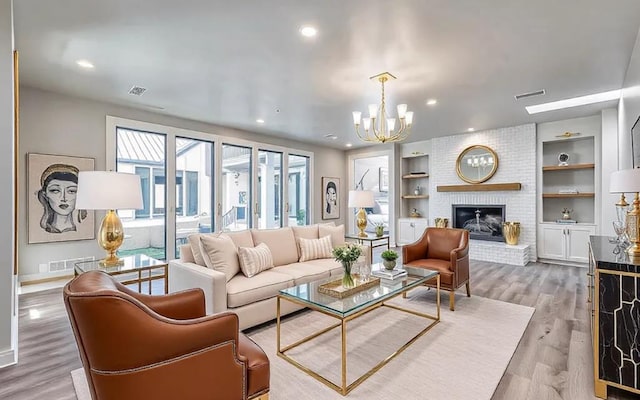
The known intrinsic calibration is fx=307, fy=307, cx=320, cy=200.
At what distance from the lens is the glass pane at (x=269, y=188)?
23.5 ft

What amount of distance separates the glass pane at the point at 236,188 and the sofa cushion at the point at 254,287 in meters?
3.40

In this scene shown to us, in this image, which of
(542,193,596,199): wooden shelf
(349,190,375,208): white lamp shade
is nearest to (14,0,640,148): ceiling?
(349,190,375,208): white lamp shade

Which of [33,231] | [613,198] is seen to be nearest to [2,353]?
[33,231]

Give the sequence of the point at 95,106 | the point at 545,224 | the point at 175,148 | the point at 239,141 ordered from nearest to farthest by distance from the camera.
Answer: the point at 95,106 < the point at 175,148 < the point at 545,224 < the point at 239,141

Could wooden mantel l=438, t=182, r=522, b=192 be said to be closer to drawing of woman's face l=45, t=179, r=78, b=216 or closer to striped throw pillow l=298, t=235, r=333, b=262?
striped throw pillow l=298, t=235, r=333, b=262

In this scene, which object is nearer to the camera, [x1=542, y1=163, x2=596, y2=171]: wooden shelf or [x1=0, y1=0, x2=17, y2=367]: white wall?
[x1=0, y1=0, x2=17, y2=367]: white wall

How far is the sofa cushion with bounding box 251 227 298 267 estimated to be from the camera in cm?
371

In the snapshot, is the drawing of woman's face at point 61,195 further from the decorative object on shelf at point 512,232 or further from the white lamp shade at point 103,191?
the decorative object on shelf at point 512,232

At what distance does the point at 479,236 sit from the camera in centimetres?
672

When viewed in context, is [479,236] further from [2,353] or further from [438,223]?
[2,353]

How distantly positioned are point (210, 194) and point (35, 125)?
2.71m

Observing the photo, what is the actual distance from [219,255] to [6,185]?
168 centimetres

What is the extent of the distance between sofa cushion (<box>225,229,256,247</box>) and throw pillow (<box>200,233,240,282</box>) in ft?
0.82

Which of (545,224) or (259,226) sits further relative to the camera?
(259,226)
